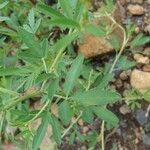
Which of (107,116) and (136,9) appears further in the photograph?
(136,9)

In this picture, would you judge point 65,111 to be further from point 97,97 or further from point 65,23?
point 65,23

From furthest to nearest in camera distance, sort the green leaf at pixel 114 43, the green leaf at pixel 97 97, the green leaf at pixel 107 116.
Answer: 1. the green leaf at pixel 114 43
2. the green leaf at pixel 107 116
3. the green leaf at pixel 97 97

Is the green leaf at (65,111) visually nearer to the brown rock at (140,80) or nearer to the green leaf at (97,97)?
the green leaf at (97,97)

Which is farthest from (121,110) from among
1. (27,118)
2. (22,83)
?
(27,118)

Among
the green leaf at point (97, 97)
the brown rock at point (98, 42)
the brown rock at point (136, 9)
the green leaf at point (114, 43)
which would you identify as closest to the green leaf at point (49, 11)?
the green leaf at point (97, 97)

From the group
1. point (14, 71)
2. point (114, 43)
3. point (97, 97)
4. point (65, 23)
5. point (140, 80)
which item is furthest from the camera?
point (140, 80)

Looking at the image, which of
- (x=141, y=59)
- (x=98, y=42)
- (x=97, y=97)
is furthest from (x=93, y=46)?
(x=97, y=97)
